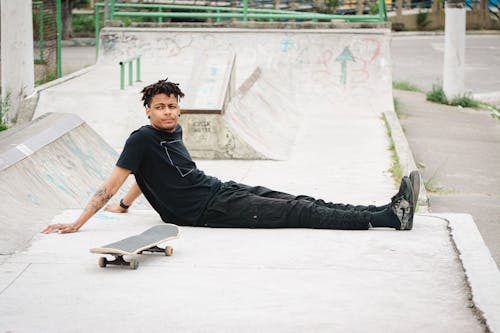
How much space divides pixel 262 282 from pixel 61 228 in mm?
1660

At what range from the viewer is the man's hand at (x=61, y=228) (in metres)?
5.73

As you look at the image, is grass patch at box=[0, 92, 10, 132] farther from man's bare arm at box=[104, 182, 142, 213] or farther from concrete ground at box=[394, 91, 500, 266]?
man's bare arm at box=[104, 182, 142, 213]

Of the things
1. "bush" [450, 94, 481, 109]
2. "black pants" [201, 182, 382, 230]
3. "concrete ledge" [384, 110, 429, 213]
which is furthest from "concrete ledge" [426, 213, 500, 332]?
"bush" [450, 94, 481, 109]

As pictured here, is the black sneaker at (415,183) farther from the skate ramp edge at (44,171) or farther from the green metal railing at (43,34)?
the green metal railing at (43,34)

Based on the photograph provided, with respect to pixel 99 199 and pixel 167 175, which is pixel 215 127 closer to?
pixel 167 175

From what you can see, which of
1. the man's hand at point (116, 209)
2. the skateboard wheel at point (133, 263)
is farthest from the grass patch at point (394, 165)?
the skateboard wheel at point (133, 263)

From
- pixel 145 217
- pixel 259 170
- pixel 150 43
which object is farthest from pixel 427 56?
pixel 145 217

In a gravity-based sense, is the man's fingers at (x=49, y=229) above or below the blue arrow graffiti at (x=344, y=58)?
below

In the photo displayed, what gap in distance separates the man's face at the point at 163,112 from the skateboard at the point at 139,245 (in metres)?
0.69

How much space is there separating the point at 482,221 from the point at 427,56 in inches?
811

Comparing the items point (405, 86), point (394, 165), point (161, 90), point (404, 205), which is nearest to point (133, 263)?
point (161, 90)

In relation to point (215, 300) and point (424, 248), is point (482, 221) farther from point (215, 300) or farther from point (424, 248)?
point (215, 300)

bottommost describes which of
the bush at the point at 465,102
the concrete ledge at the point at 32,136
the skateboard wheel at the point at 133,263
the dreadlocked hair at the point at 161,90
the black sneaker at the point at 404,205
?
the bush at the point at 465,102

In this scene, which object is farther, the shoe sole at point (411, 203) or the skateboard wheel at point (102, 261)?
the shoe sole at point (411, 203)
